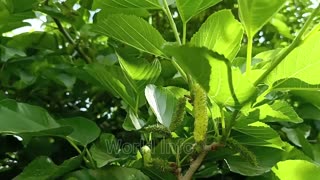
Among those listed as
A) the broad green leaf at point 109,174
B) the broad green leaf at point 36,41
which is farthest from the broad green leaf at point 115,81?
the broad green leaf at point 36,41

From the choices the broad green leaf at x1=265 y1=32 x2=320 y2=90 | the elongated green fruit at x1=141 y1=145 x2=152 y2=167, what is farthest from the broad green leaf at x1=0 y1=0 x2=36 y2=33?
the broad green leaf at x1=265 y1=32 x2=320 y2=90

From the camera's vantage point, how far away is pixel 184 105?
2.12ft

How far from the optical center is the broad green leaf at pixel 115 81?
2.46ft

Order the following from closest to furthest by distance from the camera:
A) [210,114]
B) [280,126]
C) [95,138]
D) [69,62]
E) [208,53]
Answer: [208,53], [210,114], [95,138], [280,126], [69,62]

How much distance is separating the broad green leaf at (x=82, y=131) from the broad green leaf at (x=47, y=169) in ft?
0.15

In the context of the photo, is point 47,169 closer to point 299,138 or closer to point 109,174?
point 109,174

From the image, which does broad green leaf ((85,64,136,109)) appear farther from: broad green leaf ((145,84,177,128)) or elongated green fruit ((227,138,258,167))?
elongated green fruit ((227,138,258,167))

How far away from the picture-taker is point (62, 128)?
696 mm

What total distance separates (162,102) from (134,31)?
0.37ft

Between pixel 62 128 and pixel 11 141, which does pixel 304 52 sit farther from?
pixel 11 141

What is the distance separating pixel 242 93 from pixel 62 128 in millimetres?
249

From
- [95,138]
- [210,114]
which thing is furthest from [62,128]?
[210,114]

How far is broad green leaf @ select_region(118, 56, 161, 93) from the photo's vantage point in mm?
745

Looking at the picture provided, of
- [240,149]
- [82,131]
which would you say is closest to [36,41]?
[82,131]
